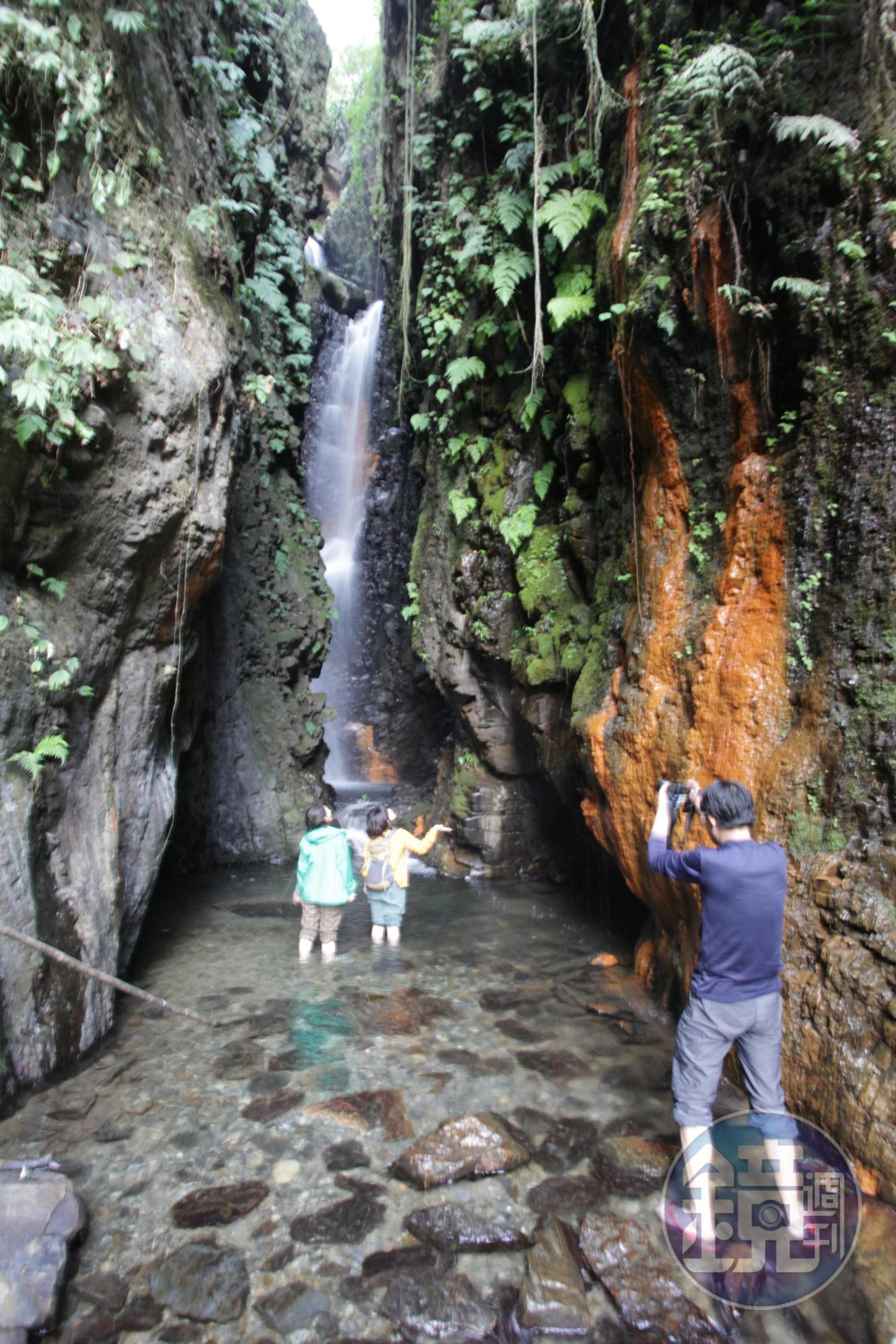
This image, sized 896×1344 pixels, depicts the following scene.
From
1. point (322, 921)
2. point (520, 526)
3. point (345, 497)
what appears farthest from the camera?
point (345, 497)

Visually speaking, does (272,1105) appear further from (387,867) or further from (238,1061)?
(387,867)

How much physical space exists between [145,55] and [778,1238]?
9.84 metres

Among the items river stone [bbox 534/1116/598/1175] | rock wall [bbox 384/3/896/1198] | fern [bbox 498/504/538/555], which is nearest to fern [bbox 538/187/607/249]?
rock wall [bbox 384/3/896/1198]

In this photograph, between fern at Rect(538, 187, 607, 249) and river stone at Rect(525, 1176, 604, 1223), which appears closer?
river stone at Rect(525, 1176, 604, 1223)

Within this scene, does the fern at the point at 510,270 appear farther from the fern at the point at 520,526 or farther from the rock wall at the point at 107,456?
the rock wall at the point at 107,456

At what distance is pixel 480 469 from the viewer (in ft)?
36.0

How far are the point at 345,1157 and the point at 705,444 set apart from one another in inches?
231

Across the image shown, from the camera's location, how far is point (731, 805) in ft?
10.8

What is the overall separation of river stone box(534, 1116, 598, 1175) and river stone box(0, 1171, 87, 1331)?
238 centimetres

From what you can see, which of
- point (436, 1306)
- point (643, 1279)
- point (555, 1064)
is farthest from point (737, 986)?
point (555, 1064)

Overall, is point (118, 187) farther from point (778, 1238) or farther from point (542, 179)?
point (778, 1238)

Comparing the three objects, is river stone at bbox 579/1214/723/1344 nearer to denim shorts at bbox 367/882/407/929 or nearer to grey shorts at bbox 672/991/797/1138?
grey shorts at bbox 672/991/797/1138

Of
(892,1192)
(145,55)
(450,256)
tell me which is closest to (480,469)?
(450,256)

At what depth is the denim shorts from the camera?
25.4ft
